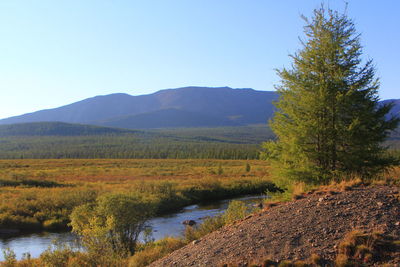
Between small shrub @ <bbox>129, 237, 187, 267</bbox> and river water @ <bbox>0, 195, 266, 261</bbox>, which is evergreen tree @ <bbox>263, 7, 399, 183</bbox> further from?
river water @ <bbox>0, 195, 266, 261</bbox>

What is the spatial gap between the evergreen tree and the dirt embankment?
12.6ft

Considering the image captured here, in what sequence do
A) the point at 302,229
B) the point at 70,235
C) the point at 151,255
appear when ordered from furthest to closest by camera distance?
1. the point at 70,235
2. the point at 151,255
3. the point at 302,229

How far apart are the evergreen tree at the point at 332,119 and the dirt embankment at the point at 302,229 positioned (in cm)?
383

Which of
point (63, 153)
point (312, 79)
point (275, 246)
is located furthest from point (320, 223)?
point (63, 153)

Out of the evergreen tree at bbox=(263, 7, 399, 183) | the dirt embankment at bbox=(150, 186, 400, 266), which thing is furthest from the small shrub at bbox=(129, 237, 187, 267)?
the evergreen tree at bbox=(263, 7, 399, 183)

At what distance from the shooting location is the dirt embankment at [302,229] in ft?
28.9

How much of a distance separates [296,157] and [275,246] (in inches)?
283

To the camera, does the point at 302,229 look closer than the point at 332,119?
Yes

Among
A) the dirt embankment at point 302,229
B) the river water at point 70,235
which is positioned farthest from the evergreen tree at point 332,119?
the river water at point 70,235

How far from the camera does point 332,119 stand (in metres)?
15.6

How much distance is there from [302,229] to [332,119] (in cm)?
723

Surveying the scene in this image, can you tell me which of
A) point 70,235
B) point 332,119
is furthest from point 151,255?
point 70,235

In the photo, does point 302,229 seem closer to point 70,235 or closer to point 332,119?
point 332,119

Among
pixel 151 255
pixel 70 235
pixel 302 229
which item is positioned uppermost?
pixel 302 229
